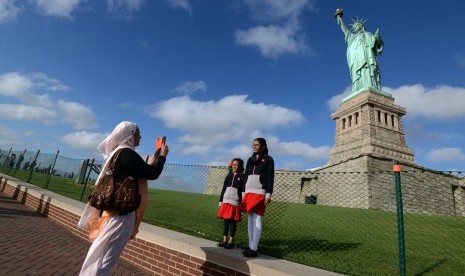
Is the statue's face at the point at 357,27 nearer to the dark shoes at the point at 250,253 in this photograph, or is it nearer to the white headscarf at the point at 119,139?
the dark shoes at the point at 250,253

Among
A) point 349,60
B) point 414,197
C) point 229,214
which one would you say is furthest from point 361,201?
point 229,214

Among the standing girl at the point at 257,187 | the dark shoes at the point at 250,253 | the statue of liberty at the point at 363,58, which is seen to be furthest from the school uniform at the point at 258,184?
the statue of liberty at the point at 363,58

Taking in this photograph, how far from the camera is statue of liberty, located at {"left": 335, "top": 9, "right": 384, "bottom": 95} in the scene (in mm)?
28656

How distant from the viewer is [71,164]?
15258 millimetres

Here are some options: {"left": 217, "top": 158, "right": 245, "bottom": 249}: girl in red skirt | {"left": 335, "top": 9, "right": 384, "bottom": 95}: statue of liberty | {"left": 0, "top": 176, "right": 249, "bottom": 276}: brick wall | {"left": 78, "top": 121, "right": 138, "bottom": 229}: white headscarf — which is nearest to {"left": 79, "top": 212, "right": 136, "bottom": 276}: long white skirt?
{"left": 78, "top": 121, "right": 138, "bottom": 229}: white headscarf

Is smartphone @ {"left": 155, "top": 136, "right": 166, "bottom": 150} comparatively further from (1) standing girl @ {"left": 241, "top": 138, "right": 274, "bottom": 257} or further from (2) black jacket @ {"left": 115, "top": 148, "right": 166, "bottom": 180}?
(1) standing girl @ {"left": 241, "top": 138, "right": 274, "bottom": 257}

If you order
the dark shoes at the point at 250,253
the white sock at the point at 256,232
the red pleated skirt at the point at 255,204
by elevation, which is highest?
the red pleated skirt at the point at 255,204

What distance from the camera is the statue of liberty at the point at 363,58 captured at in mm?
28656

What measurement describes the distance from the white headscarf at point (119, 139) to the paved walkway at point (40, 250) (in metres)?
2.37

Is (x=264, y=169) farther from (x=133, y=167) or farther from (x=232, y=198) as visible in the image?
(x=133, y=167)

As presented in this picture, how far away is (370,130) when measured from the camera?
24328 mm

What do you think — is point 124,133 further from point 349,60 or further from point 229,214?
point 349,60

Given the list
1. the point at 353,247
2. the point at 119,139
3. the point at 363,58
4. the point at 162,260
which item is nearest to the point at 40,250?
the point at 162,260

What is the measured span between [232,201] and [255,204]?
0.53m
